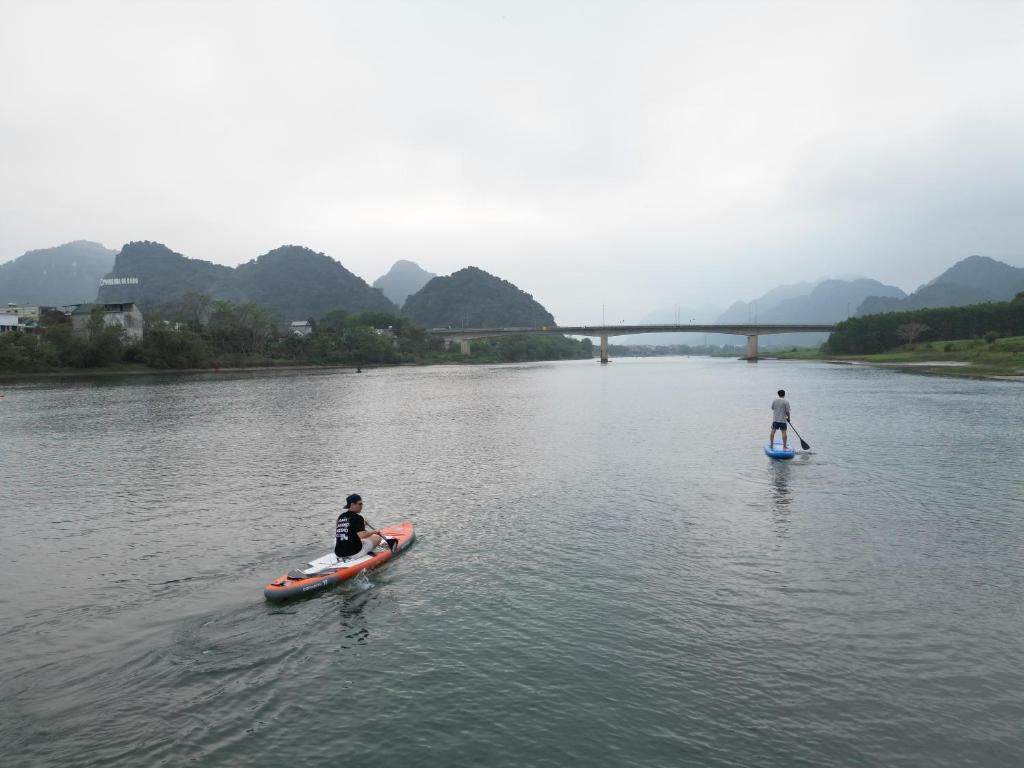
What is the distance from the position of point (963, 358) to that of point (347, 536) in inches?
4854

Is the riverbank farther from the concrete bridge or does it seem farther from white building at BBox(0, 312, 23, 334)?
the concrete bridge

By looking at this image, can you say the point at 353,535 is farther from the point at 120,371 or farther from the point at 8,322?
the point at 8,322

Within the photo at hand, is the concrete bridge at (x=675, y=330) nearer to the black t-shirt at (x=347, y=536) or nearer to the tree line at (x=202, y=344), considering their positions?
the tree line at (x=202, y=344)

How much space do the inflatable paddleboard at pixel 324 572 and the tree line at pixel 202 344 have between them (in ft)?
377

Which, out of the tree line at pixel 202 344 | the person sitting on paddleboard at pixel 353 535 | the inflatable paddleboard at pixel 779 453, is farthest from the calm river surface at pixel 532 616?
the tree line at pixel 202 344

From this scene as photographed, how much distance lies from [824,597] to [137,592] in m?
16.3

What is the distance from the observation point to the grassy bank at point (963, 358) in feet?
280

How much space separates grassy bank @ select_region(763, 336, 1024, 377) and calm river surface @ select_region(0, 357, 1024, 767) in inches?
2780

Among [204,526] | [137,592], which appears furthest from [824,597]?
[204,526]

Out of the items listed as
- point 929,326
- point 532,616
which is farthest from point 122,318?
point 929,326

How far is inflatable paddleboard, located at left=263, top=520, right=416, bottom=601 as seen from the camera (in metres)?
14.1

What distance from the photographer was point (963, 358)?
105938 millimetres

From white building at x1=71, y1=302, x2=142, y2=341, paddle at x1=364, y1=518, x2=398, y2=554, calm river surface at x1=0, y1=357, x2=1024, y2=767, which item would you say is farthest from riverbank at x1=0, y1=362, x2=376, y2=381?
paddle at x1=364, y1=518, x2=398, y2=554

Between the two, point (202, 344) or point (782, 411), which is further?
point (202, 344)
